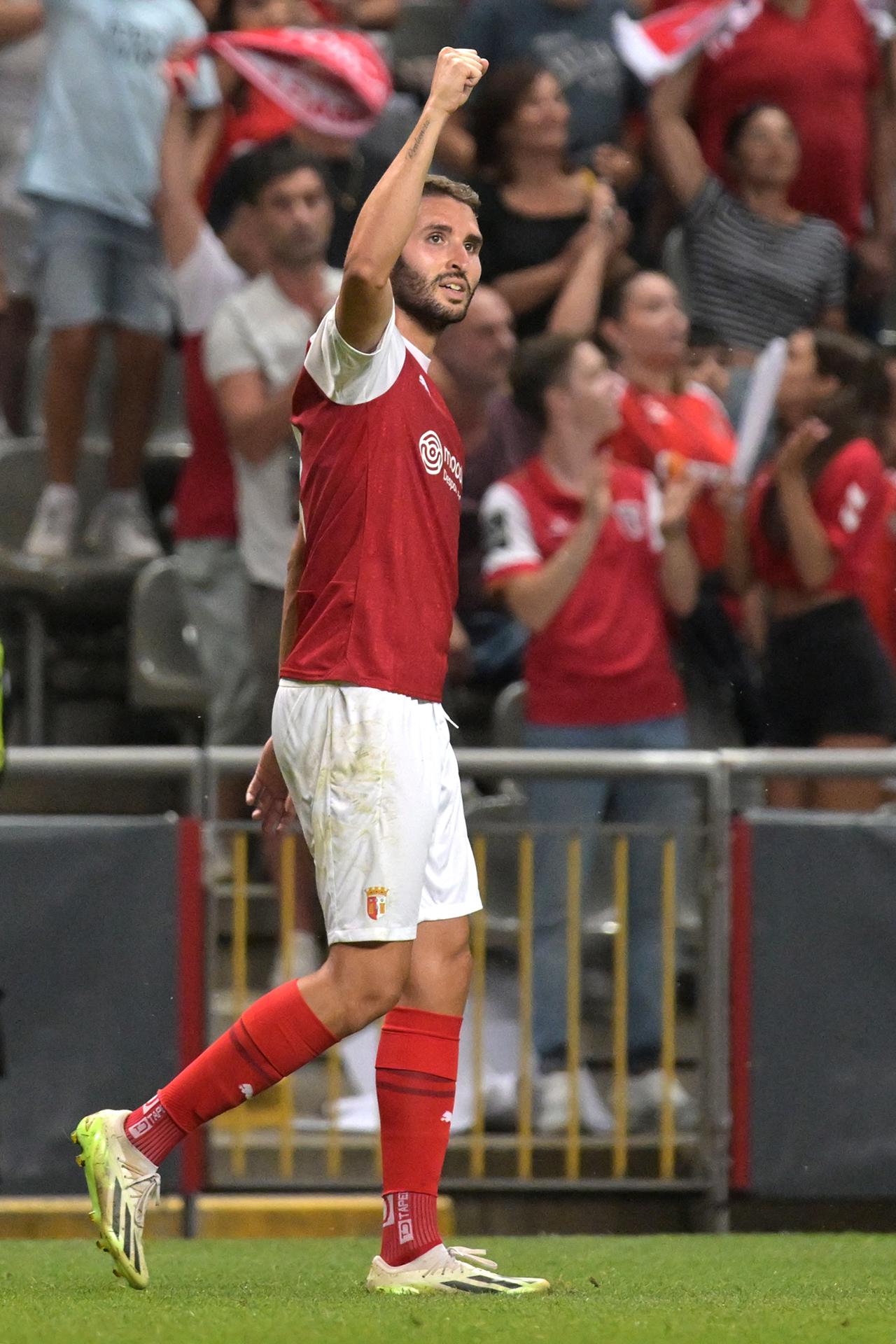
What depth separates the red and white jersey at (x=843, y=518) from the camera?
710 cm

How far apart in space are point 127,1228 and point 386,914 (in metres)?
0.77

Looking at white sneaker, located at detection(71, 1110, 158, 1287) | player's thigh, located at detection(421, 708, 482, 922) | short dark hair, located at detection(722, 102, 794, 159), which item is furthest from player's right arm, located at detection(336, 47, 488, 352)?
short dark hair, located at detection(722, 102, 794, 159)

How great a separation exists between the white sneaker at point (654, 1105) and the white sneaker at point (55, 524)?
124 inches

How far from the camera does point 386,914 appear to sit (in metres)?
4.02

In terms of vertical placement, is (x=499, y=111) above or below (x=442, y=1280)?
above

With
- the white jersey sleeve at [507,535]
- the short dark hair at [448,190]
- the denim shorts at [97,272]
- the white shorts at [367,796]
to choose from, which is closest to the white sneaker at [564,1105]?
the white jersey sleeve at [507,535]

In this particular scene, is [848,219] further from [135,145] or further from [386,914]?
[386,914]

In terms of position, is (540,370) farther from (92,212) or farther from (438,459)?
(438,459)

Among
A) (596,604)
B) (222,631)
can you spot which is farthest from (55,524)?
(596,604)

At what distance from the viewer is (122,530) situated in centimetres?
802

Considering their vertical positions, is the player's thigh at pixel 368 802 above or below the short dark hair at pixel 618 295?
below

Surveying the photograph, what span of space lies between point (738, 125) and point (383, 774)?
17.8 ft

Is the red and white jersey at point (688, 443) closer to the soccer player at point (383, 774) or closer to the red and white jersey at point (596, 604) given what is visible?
the red and white jersey at point (596, 604)

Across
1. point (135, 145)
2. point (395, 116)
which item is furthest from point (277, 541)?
point (395, 116)
